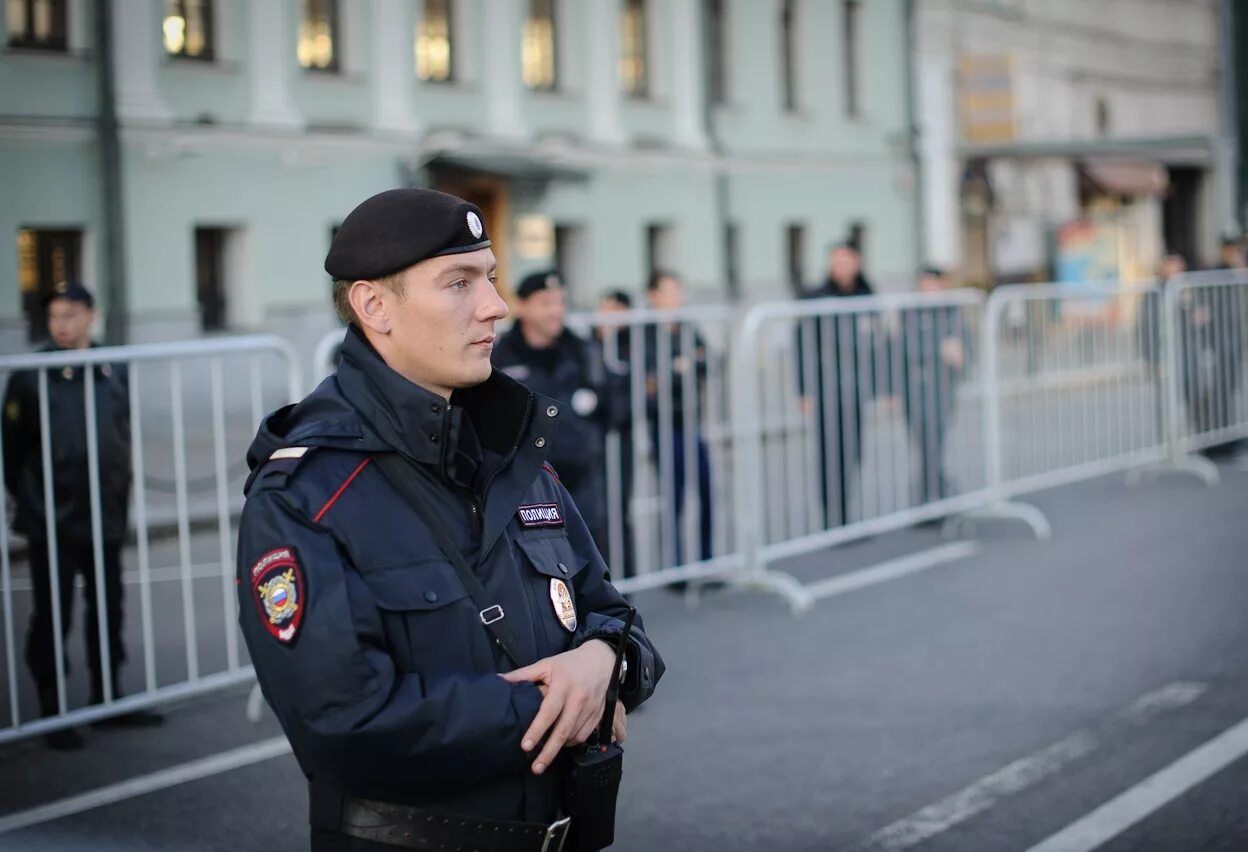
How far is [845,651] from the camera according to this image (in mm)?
8414

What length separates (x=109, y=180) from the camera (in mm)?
19875

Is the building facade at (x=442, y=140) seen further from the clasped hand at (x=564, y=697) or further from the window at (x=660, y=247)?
the clasped hand at (x=564, y=697)

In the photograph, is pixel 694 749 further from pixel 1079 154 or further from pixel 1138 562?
pixel 1079 154

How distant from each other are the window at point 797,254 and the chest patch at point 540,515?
30.3 metres

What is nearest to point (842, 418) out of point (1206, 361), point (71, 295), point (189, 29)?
point (71, 295)

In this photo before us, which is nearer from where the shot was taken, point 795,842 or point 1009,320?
point 795,842

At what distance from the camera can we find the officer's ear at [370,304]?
112 inches

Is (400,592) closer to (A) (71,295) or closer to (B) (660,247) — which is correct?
(A) (71,295)

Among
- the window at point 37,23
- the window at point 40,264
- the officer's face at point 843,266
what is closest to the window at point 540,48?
the window at point 37,23

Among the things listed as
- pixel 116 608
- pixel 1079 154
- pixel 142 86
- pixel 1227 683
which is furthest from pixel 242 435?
pixel 1079 154

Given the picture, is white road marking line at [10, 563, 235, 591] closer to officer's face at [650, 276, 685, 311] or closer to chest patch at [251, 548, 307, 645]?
officer's face at [650, 276, 685, 311]

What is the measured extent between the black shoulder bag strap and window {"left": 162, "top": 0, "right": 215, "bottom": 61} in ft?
62.8

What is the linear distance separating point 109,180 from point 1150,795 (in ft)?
52.9

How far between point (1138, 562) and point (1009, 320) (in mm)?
2427
